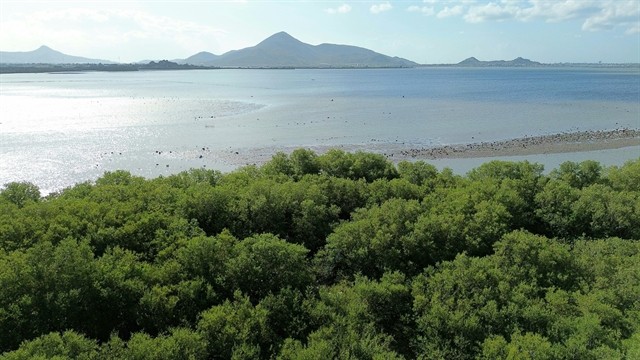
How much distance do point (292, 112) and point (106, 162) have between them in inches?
1674

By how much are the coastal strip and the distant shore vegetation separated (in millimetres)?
29493

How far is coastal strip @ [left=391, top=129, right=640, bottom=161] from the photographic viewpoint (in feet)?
189

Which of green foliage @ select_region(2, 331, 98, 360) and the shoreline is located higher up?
green foliage @ select_region(2, 331, 98, 360)

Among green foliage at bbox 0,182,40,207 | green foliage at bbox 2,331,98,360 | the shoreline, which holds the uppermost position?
green foliage at bbox 0,182,40,207

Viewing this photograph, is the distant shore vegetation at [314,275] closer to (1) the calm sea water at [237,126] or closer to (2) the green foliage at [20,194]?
(2) the green foliage at [20,194]

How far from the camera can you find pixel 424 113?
89875 millimetres

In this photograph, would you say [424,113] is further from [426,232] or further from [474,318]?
[474,318]

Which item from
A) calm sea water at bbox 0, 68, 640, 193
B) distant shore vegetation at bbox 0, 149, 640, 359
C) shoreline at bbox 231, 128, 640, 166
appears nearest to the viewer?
distant shore vegetation at bbox 0, 149, 640, 359

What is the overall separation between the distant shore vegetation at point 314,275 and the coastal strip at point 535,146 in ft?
96.8

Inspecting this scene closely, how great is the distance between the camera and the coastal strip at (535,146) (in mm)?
57625

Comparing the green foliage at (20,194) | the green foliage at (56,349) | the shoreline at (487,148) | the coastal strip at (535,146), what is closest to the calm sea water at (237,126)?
the shoreline at (487,148)

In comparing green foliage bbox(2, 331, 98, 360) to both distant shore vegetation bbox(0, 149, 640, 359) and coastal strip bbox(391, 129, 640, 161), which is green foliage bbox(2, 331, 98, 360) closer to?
distant shore vegetation bbox(0, 149, 640, 359)

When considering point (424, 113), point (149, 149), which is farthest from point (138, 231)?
point (424, 113)

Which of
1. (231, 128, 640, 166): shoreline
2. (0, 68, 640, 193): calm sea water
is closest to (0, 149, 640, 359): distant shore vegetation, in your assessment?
(0, 68, 640, 193): calm sea water
